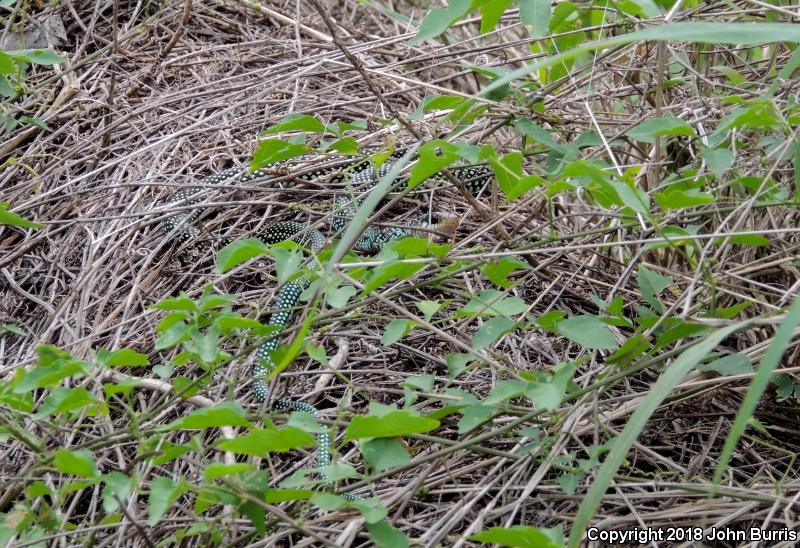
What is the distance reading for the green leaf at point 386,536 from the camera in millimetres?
1848

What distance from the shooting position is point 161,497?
176 cm

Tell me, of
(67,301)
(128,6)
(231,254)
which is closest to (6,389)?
(231,254)

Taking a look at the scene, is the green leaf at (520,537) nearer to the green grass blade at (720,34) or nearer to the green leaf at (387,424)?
the green leaf at (387,424)

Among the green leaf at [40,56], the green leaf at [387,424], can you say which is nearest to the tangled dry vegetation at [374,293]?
the green leaf at [387,424]

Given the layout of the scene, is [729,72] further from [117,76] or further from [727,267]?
[117,76]

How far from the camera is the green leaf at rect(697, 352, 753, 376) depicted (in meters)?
2.30

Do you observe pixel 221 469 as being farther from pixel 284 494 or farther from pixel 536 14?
pixel 536 14

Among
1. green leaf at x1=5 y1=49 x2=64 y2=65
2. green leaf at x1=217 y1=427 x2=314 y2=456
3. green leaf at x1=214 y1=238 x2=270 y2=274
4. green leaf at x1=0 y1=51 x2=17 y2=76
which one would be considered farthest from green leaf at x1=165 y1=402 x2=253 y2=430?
green leaf at x1=5 y1=49 x2=64 y2=65

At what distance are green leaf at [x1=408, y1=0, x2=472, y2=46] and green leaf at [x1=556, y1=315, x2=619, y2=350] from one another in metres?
0.84

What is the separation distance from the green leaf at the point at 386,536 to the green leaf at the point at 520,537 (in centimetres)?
24

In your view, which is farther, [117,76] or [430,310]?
[117,76]

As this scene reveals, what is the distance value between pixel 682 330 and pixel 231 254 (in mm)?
1169

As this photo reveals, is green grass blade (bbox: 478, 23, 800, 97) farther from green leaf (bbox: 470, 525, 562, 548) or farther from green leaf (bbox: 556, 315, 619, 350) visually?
green leaf (bbox: 470, 525, 562, 548)

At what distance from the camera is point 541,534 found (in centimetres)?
165
